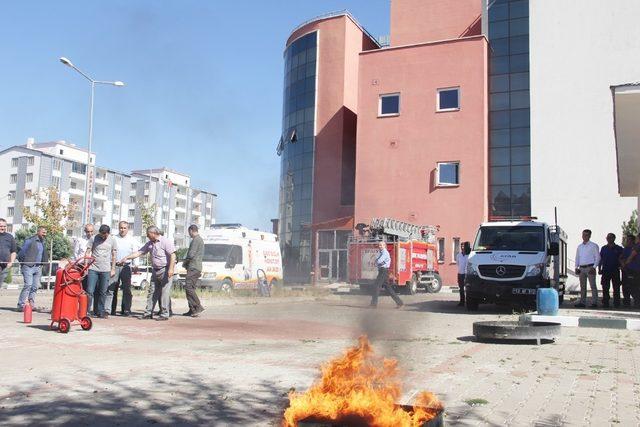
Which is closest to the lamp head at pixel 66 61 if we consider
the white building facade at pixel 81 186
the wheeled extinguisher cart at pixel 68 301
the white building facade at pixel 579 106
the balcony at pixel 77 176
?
the wheeled extinguisher cart at pixel 68 301

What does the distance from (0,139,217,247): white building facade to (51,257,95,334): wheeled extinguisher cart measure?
64.8 metres

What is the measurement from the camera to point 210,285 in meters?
20.4

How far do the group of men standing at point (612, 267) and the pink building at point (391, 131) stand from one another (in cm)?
1322

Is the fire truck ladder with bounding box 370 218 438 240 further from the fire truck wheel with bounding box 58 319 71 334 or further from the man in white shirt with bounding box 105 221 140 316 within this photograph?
the fire truck wheel with bounding box 58 319 71 334

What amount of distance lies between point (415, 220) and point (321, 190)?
9.24 meters

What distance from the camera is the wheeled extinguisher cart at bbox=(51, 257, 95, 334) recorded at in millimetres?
8883

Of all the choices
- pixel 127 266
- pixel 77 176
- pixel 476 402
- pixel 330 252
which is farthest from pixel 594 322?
pixel 77 176

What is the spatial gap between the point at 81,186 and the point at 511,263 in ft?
295

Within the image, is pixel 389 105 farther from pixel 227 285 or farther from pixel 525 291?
pixel 525 291

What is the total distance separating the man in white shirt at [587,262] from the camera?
576 inches

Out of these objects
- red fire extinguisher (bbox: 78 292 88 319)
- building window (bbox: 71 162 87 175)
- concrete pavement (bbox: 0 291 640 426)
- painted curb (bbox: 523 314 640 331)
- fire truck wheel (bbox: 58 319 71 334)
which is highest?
building window (bbox: 71 162 87 175)

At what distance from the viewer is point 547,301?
11.0m

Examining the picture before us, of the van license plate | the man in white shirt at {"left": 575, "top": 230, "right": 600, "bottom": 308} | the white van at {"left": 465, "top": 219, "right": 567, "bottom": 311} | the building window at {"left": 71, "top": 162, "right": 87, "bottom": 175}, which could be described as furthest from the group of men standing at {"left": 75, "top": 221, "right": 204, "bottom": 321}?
the building window at {"left": 71, "top": 162, "right": 87, "bottom": 175}

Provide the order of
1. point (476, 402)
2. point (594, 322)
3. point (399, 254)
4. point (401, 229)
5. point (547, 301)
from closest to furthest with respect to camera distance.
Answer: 1. point (476, 402)
2. point (594, 322)
3. point (547, 301)
4. point (399, 254)
5. point (401, 229)
